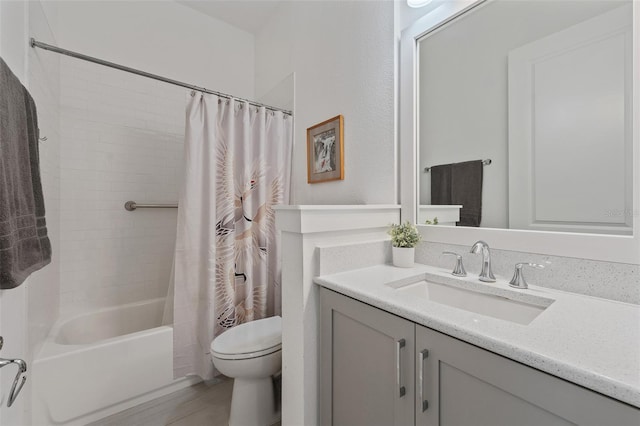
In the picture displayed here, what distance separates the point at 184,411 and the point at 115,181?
67.2 inches

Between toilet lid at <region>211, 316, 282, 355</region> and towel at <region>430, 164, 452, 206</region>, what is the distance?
110 cm

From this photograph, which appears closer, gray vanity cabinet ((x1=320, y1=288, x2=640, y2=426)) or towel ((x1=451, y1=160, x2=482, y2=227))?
gray vanity cabinet ((x1=320, y1=288, x2=640, y2=426))

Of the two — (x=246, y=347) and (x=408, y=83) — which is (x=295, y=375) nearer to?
(x=246, y=347)

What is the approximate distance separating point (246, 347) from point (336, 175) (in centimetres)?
110

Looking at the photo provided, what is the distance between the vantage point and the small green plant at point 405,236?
127cm

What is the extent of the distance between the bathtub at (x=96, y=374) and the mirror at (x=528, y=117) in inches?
Result: 67.5

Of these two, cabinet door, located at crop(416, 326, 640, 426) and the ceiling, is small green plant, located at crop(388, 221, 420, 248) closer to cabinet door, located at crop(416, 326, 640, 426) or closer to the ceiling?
cabinet door, located at crop(416, 326, 640, 426)

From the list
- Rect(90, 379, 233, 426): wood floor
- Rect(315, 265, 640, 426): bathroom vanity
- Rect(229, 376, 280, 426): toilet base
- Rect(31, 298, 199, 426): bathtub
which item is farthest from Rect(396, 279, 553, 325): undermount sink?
Rect(31, 298, 199, 426): bathtub

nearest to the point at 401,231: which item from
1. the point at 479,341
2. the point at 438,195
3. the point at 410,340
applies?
the point at 438,195

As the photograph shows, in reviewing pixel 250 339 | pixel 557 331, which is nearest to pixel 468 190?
pixel 557 331

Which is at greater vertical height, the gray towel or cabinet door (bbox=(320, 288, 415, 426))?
the gray towel

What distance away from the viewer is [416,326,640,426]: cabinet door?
497 mm

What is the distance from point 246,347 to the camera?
1.38 meters

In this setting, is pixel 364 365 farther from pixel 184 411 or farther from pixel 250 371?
pixel 184 411
